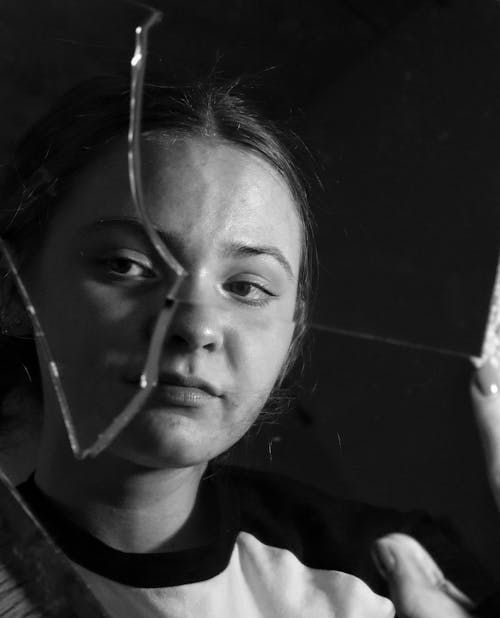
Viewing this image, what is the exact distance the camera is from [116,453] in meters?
0.22

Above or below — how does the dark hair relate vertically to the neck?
above

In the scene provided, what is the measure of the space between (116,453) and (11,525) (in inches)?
1.8

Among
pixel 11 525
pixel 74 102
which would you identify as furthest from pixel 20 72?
pixel 11 525

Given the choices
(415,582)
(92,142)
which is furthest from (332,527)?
(92,142)

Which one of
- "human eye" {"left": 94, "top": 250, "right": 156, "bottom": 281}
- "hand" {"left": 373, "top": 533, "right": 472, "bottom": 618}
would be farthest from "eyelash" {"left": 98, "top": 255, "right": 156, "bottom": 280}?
"hand" {"left": 373, "top": 533, "right": 472, "bottom": 618}

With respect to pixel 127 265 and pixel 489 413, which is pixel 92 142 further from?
pixel 489 413

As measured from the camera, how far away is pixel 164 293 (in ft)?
0.72

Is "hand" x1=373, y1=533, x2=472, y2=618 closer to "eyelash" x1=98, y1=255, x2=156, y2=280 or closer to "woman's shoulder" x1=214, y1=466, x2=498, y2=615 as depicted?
"woman's shoulder" x1=214, y1=466, x2=498, y2=615

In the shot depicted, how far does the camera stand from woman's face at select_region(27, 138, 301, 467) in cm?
22

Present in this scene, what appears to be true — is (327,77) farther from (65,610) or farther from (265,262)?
(65,610)

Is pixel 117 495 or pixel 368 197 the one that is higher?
pixel 368 197

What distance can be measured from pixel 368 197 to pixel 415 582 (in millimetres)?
122

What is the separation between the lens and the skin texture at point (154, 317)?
220mm

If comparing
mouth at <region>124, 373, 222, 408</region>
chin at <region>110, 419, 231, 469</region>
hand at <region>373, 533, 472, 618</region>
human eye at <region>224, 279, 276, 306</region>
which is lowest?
hand at <region>373, 533, 472, 618</region>
